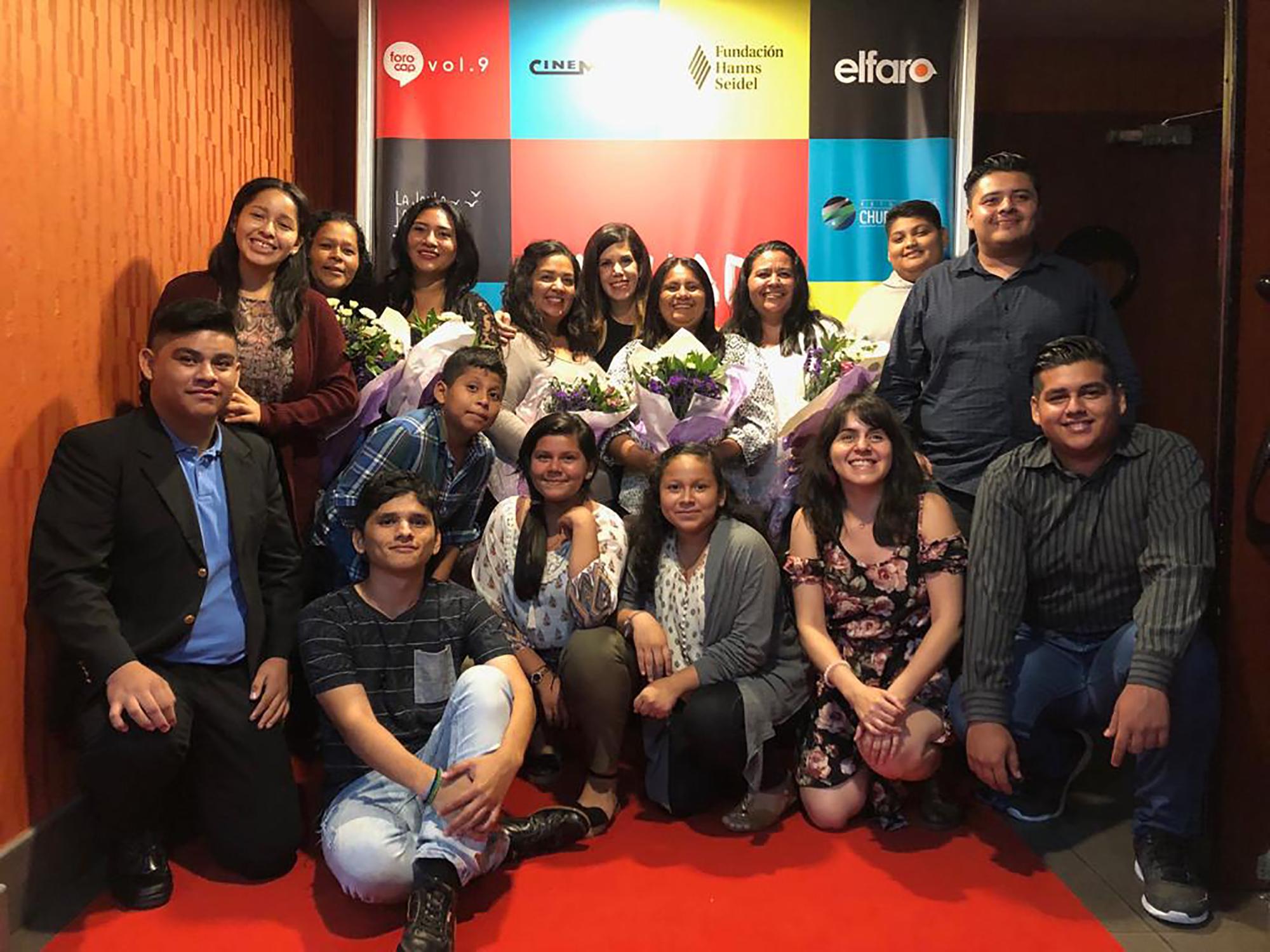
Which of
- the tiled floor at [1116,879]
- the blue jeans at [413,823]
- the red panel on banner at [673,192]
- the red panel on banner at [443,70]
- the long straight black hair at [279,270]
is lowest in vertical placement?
the tiled floor at [1116,879]

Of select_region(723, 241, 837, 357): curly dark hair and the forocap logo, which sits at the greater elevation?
the forocap logo

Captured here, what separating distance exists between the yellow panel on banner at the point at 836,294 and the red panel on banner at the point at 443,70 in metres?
1.51

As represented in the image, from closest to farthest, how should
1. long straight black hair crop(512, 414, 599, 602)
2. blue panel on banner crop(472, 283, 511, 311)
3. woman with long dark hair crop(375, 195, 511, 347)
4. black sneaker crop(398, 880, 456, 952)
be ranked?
1. black sneaker crop(398, 880, 456, 952)
2. long straight black hair crop(512, 414, 599, 602)
3. woman with long dark hair crop(375, 195, 511, 347)
4. blue panel on banner crop(472, 283, 511, 311)

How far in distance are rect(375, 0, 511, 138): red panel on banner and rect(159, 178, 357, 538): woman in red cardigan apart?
137 centimetres

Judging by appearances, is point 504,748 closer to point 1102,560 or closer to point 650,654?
point 650,654

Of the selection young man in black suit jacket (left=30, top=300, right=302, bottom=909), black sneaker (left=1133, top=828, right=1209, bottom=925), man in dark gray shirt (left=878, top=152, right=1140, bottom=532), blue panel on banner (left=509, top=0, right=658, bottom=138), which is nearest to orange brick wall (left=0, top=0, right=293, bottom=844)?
young man in black suit jacket (left=30, top=300, right=302, bottom=909)

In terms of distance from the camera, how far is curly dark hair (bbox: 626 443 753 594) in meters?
2.84

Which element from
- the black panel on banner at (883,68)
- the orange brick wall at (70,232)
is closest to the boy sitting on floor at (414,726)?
the orange brick wall at (70,232)

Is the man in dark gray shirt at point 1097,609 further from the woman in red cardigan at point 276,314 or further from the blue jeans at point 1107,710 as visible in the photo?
the woman in red cardigan at point 276,314

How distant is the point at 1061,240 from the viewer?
534cm

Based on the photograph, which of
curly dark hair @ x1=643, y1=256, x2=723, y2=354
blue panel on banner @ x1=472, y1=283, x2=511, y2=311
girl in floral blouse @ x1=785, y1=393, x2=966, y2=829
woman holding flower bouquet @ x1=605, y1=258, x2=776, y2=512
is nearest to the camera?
girl in floral blouse @ x1=785, y1=393, x2=966, y2=829

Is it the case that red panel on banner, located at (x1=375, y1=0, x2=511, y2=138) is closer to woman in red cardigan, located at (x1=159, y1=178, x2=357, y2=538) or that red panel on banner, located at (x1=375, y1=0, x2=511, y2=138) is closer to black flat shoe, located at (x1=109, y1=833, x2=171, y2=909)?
woman in red cardigan, located at (x1=159, y1=178, x2=357, y2=538)

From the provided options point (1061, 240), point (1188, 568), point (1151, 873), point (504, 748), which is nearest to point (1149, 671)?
point (1188, 568)

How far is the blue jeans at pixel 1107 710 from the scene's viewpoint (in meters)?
2.28
